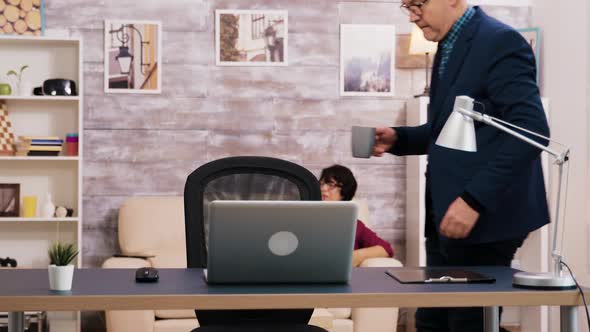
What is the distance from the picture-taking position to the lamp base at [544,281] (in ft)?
6.55

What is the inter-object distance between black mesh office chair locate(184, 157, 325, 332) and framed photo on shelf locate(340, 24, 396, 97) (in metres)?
2.65

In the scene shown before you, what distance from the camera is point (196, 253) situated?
261cm

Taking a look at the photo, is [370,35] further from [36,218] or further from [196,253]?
[196,253]

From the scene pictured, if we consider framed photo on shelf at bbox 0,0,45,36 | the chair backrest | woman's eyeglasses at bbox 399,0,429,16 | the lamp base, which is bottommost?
the lamp base

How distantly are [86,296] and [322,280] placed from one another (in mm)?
522

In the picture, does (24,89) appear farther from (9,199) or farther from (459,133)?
(459,133)

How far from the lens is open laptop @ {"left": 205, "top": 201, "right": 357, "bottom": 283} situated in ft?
6.28

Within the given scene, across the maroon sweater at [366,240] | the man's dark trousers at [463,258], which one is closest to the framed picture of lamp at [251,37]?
the maroon sweater at [366,240]

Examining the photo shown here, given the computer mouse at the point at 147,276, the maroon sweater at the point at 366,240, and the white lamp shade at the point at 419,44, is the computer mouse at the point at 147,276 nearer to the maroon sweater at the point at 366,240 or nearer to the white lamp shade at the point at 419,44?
the maroon sweater at the point at 366,240

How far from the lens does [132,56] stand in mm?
5188

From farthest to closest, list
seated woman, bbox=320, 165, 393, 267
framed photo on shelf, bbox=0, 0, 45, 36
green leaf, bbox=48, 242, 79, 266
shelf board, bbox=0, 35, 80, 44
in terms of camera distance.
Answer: framed photo on shelf, bbox=0, 0, 45, 36 < shelf board, bbox=0, 35, 80, 44 < seated woman, bbox=320, 165, 393, 267 < green leaf, bbox=48, 242, 79, 266

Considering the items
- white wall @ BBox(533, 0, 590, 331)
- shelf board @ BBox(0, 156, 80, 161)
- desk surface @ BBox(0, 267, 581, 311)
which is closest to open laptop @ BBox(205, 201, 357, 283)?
desk surface @ BBox(0, 267, 581, 311)

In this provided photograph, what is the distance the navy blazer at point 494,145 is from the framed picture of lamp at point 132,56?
3007mm

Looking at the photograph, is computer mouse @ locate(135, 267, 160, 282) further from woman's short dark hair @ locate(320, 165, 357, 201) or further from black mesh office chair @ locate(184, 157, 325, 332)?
woman's short dark hair @ locate(320, 165, 357, 201)
